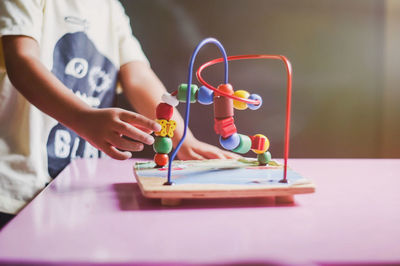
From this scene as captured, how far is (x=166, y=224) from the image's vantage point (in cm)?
43

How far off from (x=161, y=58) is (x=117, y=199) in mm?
615

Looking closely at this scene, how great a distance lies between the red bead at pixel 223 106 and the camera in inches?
21.9

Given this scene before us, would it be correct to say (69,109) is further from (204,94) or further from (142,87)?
(142,87)

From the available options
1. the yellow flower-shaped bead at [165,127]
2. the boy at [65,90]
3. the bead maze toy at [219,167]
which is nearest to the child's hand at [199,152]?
the boy at [65,90]

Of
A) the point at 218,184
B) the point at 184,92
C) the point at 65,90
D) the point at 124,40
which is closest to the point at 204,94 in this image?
the point at 184,92

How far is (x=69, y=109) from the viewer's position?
2.06 ft

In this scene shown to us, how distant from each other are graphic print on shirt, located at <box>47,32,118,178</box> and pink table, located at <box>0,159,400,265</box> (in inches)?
10.1

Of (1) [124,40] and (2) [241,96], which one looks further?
(1) [124,40]

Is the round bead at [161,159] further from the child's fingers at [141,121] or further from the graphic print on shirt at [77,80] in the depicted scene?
the graphic print on shirt at [77,80]

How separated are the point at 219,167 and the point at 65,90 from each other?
28 cm

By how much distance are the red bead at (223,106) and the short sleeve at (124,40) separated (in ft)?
1.66

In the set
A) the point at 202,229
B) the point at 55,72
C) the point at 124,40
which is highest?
the point at 124,40

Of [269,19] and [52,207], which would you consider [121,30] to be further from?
[52,207]

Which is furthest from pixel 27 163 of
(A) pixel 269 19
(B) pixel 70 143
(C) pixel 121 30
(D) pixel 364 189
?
(A) pixel 269 19
